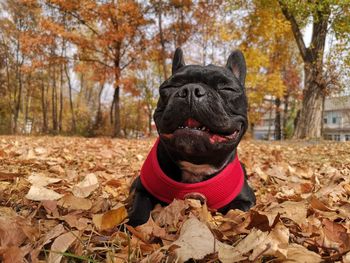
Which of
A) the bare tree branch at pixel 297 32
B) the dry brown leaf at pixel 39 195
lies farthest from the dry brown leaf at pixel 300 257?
the bare tree branch at pixel 297 32

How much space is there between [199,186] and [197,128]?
374 mm

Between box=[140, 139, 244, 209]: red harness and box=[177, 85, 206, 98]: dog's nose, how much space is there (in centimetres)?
49

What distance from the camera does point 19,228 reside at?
1.38 m

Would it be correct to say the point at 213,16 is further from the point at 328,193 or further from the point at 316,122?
the point at 328,193

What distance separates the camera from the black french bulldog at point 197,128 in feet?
5.32

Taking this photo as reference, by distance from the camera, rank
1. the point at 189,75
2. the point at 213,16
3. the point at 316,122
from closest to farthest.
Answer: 1. the point at 189,75
2. the point at 316,122
3. the point at 213,16

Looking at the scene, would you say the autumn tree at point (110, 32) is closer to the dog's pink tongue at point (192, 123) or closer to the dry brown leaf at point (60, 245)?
the dog's pink tongue at point (192, 123)

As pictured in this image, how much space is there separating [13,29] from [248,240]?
29.0 m

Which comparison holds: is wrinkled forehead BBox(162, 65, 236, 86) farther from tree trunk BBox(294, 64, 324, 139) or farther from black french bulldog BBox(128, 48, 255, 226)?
tree trunk BBox(294, 64, 324, 139)

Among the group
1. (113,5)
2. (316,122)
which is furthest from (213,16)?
(316,122)

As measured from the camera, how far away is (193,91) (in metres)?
1.60

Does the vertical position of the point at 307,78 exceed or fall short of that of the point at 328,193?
it exceeds it

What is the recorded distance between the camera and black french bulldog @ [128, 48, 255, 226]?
1621mm

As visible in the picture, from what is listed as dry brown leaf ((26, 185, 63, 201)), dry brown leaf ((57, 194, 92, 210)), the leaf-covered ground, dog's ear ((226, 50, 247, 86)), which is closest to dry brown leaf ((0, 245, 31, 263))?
the leaf-covered ground
